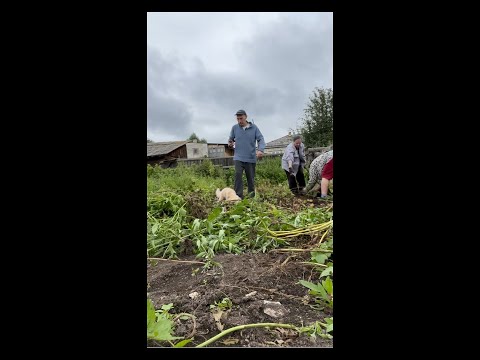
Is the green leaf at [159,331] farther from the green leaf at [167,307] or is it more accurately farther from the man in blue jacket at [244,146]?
the man in blue jacket at [244,146]

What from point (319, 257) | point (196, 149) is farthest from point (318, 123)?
point (319, 257)

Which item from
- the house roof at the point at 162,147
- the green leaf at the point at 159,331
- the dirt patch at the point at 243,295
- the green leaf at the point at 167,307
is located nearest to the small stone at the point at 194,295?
the dirt patch at the point at 243,295

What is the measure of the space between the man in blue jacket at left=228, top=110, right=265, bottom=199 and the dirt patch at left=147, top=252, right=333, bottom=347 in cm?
379

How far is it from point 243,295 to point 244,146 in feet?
15.4

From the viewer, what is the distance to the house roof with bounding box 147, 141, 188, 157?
46.2 ft

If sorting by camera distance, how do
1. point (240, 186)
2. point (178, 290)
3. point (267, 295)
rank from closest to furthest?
point (267, 295)
point (178, 290)
point (240, 186)

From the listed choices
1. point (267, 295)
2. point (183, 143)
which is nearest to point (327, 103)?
point (183, 143)

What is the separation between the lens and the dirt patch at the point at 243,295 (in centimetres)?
155

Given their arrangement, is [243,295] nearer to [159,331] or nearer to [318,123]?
[159,331]

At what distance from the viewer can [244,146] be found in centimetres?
648

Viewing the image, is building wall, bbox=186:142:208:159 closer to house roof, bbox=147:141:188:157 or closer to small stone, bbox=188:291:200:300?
house roof, bbox=147:141:188:157
